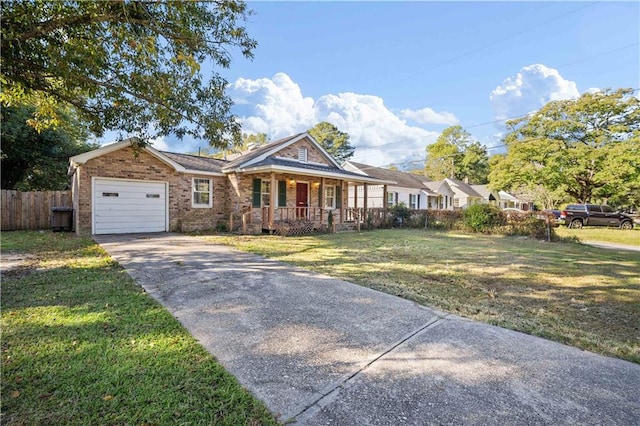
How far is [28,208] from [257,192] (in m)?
9.62

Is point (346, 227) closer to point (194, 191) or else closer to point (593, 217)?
point (194, 191)

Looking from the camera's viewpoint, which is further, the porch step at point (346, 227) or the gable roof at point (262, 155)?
the porch step at point (346, 227)

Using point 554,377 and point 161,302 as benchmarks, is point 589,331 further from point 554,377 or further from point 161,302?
point 161,302

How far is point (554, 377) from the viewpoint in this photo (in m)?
2.64

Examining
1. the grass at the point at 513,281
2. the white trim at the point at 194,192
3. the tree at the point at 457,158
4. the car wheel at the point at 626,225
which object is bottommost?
the grass at the point at 513,281

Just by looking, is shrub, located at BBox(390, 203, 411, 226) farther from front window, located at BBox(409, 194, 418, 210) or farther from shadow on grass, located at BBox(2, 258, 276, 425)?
shadow on grass, located at BBox(2, 258, 276, 425)

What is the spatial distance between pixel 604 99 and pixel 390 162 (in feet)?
103

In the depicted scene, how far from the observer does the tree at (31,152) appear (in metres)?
15.2

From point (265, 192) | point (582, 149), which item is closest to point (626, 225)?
point (582, 149)

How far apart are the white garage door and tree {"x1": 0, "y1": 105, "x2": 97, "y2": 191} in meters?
5.98

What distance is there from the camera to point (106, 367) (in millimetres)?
2637

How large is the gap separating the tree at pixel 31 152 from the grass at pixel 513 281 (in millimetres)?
14212

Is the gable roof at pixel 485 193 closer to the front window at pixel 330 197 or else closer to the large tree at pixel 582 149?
the large tree at pixel 582 149

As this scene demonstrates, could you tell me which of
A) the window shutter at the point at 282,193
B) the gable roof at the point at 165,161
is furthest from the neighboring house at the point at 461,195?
the gable roof at the point at 165,161
